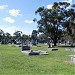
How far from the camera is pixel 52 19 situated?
2827 inches

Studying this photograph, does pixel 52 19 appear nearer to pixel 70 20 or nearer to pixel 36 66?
pixel 70 20

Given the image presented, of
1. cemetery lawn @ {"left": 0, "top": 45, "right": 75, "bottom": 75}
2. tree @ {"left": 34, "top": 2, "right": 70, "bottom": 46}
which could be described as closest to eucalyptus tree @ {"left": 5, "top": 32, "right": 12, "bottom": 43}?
tree @ {"left": 34, "top": 2, "right": 70, "bottom": 46}

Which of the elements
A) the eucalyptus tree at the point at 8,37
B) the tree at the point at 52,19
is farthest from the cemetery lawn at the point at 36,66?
the eucalyptus tree at the point at 8,37

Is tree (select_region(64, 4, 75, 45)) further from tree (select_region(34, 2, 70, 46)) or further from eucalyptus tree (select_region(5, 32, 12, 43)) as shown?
eucalyptus tree (select_region(5, 32, 12, 43))

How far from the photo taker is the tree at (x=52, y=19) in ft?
235

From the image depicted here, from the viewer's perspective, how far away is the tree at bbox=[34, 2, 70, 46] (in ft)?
235

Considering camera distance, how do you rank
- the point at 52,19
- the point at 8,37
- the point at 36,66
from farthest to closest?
→ the point at 8,37, the point at 52,19, the point at 36,66

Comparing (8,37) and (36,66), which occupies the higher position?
(8,37)

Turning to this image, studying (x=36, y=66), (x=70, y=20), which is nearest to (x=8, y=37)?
(x=70, y=20)

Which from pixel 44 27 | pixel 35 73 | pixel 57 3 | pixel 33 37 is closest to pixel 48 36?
pixel 44 27

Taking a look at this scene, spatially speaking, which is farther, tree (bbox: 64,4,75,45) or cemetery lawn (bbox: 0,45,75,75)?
tree (bbox: 64,4,75,45)

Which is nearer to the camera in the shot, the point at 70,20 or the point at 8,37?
the point at 70,20

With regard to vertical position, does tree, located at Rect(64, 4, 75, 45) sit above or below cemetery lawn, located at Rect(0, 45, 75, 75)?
above

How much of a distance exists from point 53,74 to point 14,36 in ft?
423
